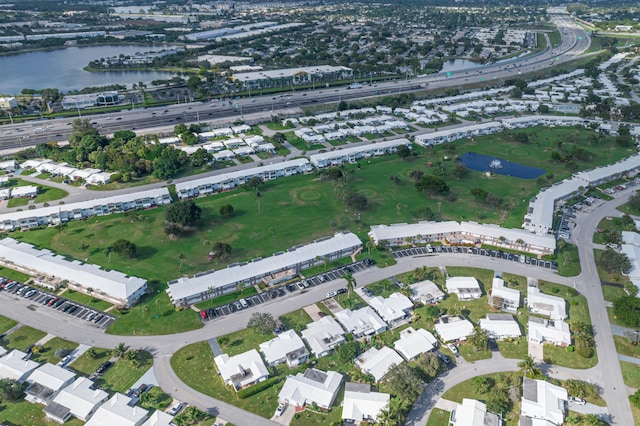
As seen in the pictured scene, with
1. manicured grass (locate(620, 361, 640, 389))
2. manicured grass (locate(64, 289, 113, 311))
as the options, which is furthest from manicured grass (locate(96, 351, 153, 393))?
manicured grass (locate(620, 361, 640, 389))

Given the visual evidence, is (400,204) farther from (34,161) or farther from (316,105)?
(34,161)

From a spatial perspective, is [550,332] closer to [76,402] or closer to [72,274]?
[76,402]

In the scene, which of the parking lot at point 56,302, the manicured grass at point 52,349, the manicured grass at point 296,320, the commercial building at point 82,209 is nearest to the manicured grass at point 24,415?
the manicured grass at point 52,349

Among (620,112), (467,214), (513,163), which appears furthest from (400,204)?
(620,112)

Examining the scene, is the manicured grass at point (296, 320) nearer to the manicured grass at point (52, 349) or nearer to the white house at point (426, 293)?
the white house at point (426, 293)

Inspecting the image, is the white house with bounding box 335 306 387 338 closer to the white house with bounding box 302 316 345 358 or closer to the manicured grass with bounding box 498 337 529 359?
the white house with bounding box 302 316 345 358
